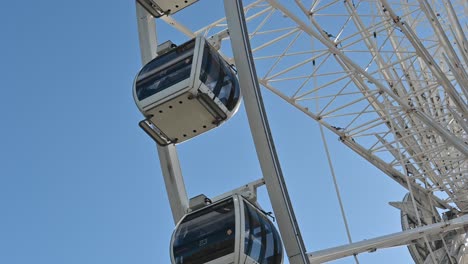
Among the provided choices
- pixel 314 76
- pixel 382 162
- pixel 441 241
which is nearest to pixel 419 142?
pixel 382 162

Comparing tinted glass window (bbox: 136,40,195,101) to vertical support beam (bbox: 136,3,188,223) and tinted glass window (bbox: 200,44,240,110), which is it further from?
vertical support beam (bbox: 136,3,188,223)

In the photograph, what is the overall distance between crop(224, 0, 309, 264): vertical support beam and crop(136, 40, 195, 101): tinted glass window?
76 cm

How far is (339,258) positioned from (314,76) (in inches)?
158

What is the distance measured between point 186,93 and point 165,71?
0.59 metres

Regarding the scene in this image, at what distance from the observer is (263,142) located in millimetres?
8297

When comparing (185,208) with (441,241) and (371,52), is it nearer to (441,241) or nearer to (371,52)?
(371,52)

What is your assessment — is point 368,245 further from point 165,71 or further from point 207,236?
point 207,236

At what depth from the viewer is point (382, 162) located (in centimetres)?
1838

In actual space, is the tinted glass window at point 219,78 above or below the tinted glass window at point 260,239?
above

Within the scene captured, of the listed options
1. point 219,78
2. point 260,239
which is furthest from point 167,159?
point 260,239

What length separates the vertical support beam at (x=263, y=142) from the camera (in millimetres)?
7932

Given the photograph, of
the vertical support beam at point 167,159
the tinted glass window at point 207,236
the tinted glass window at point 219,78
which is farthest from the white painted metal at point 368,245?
the tinted glass window at point 207,236

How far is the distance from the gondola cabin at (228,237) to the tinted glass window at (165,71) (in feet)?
5.40

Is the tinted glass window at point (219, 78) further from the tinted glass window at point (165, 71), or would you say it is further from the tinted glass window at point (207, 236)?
the tinted glass window at point (207, 236)
